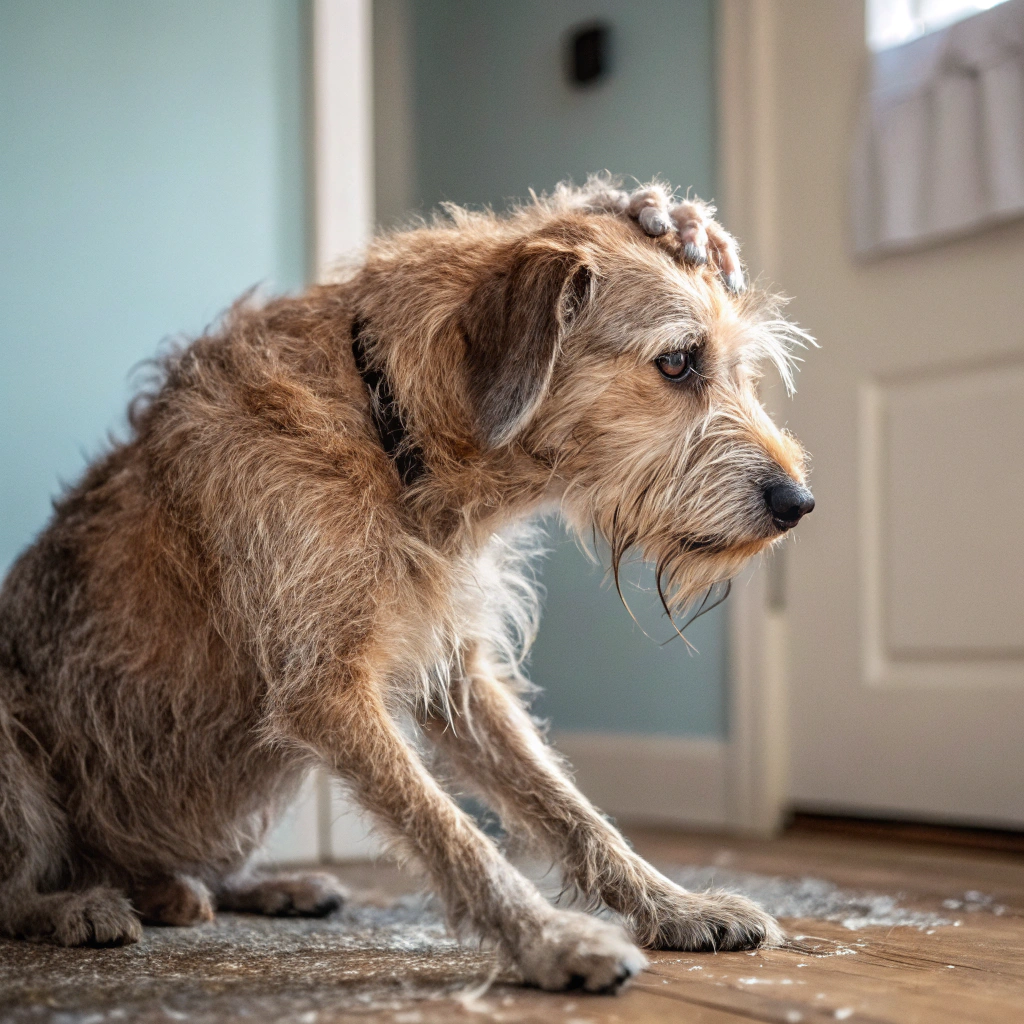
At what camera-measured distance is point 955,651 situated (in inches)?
116

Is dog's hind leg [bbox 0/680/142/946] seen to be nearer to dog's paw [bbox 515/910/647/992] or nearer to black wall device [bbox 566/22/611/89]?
dog's paw [bbox 515/910/647/992]

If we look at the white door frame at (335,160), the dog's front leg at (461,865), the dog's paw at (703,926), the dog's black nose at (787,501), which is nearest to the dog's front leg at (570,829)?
the dog's paw at (703,926)

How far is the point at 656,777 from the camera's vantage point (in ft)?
11.8

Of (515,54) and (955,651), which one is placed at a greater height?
(515,54)

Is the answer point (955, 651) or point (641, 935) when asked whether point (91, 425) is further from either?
point (955, 651)

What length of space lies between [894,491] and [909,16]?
126cm

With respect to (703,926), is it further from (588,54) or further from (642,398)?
(588,54)

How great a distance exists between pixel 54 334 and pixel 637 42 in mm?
2258

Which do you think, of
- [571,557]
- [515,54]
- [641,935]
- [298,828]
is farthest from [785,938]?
[515,54]

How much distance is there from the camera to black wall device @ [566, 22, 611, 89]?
12.7 ft

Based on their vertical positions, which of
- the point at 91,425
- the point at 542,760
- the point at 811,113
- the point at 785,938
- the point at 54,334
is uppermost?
the point at 811,113

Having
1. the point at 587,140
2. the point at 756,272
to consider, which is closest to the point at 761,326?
the point at 756,272

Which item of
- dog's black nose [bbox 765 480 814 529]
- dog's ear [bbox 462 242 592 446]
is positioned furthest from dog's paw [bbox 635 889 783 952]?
dog's ear [bbox 462 242 592 446]

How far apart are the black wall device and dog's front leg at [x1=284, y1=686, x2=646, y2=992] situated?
117 inches
